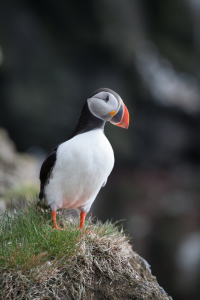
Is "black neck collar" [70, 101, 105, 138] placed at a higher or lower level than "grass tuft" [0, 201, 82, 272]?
higher

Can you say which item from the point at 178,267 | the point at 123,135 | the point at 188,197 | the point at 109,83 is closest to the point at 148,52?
the point at 109,83

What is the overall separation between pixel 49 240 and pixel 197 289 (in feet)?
19.2

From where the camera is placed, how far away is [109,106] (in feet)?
10.0

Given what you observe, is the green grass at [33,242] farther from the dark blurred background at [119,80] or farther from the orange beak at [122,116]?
the dark blurred background at [119,80]

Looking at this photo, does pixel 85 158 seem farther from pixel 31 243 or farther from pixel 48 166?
pixel 31 243

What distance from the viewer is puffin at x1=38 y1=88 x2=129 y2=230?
3.04 metres

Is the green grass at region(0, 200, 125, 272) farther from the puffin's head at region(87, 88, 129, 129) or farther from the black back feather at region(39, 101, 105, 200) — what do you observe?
the puffin's head at region(87, 88, 129, 129)

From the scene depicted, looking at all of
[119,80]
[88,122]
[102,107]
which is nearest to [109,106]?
[102,107]

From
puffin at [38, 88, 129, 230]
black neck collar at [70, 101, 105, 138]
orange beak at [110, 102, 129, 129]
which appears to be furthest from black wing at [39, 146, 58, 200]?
orange beak at [110, 102, 129, 129]

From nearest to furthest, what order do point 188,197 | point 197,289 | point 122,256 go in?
point 122,256 < point 197,289 < point 188,197

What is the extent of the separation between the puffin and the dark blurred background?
7163 mm

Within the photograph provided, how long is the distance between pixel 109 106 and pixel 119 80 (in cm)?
945

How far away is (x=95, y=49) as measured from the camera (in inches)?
470

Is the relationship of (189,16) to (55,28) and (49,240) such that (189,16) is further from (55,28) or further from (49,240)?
(49,240)
